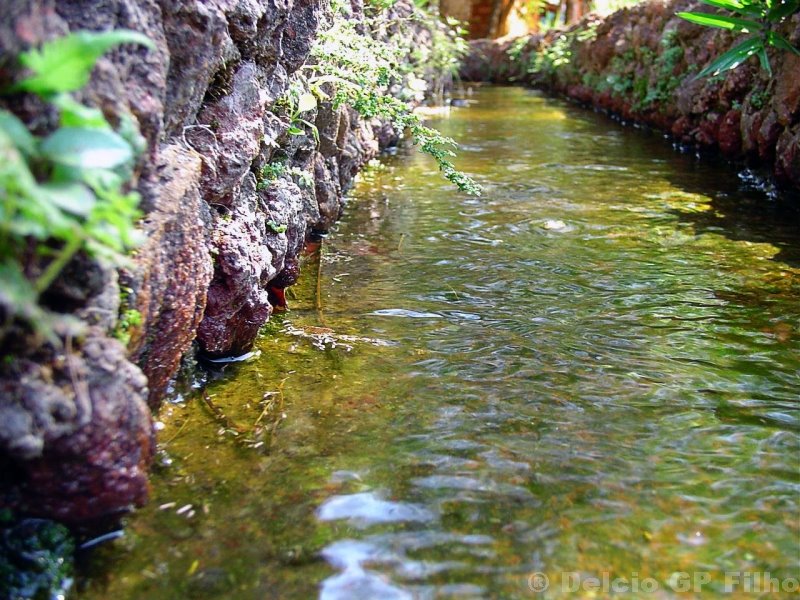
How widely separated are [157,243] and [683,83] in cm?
862

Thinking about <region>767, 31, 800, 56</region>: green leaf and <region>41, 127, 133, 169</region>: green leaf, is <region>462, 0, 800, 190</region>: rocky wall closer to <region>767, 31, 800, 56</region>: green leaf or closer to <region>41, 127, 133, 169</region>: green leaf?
<region>767, 31, 800, 56</region>: green leaf

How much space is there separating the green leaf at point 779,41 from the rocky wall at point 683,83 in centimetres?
15

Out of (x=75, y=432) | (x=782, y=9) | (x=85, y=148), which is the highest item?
(x=782, y=9)

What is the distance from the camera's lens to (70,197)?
1564 millimetres

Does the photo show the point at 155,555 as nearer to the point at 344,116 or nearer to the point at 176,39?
the point at 176,39

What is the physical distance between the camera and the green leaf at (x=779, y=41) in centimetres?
633

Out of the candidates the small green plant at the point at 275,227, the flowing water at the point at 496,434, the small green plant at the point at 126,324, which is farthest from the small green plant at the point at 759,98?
the small green plant at the point at 126,324

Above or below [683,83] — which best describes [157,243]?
below

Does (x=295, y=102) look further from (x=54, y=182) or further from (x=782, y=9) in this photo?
(x=782, y=9)

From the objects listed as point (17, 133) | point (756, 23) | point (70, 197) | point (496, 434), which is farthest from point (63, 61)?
point (756, 23)

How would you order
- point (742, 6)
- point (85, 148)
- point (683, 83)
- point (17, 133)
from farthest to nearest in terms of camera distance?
point (683, 83), point (742, 6), point (85, 148), point (17, 133)

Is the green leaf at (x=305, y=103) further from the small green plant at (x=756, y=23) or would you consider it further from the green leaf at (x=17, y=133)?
the small green plant at (x=756, y=23)

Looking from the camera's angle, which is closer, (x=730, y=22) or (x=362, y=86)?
(x=362, y=86)

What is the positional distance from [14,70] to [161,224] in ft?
2.66
